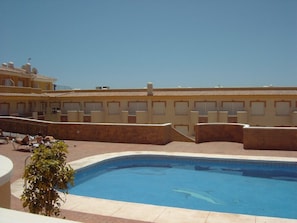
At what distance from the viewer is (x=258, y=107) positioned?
3766 centimetres

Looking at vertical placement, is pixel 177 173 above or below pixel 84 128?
below

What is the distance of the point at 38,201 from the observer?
623 centimetres

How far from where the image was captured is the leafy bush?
6.09 metres

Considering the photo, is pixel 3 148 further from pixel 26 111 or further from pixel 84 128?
pixel 26 111

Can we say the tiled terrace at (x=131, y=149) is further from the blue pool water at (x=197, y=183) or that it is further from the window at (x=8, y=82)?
the window at (x=8, y=82)

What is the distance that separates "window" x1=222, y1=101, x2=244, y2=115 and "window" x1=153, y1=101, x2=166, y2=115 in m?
7.80

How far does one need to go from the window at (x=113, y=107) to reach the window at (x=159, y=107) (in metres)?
5.08

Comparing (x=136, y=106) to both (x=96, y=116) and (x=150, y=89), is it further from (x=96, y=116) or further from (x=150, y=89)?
(x=96, y=116)

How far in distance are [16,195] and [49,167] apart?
4.65 metres

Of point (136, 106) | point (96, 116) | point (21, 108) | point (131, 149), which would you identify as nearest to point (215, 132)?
point (131, 149)

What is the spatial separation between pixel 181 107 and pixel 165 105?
6.91 feet

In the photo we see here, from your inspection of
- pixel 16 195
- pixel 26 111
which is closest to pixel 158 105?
pixel 26 111

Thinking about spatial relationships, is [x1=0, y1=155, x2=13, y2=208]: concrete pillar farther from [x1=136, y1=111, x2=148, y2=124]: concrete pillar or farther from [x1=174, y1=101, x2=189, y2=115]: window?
[x1=174, y1=101, x2=189, y2=115]: window

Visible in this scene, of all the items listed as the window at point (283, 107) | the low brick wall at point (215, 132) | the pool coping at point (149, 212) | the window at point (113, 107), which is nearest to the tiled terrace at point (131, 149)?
the low brick wall at point (215, 132)
